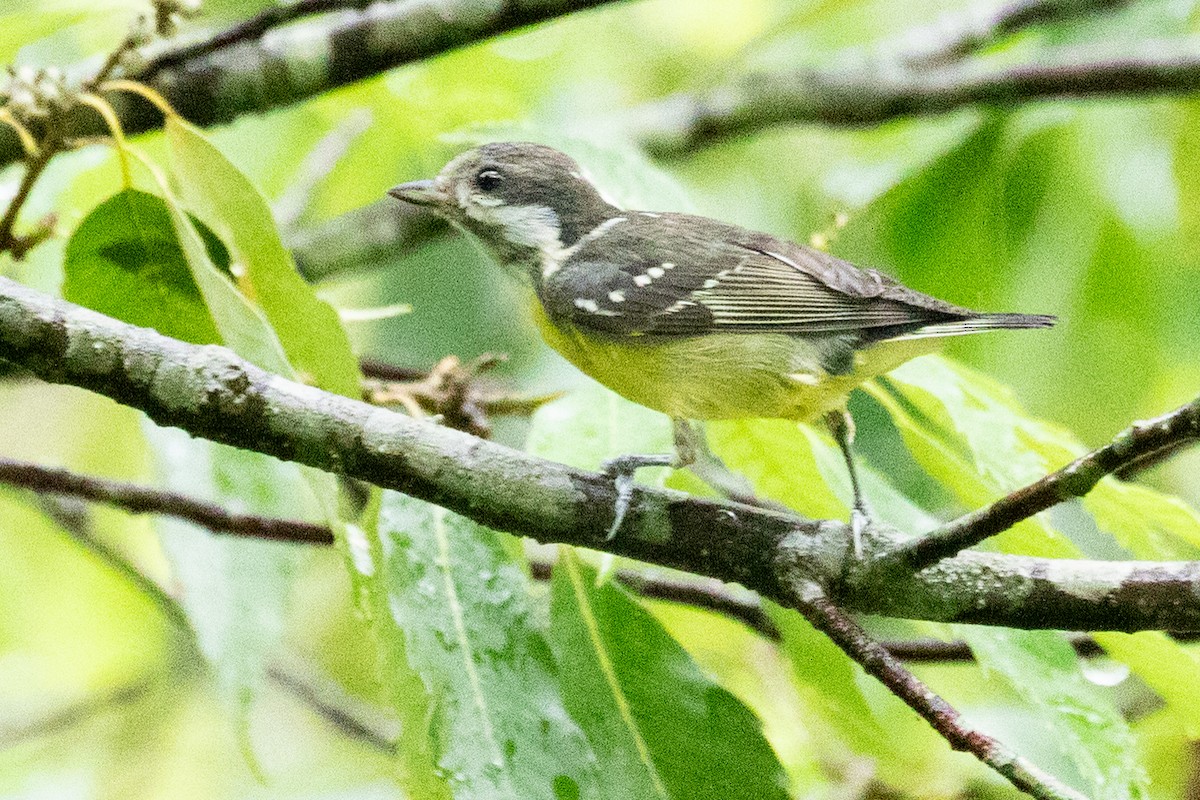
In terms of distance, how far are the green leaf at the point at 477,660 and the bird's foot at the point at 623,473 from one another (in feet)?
0.89

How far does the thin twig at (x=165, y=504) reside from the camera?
2.67m

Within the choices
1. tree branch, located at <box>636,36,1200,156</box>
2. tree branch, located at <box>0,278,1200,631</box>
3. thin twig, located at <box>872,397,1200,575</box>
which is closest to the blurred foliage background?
tree branch, located at <box>636,36,1200,156</box>

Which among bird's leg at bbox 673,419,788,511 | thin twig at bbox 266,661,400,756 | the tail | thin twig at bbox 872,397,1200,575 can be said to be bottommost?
thin twig at bbox 266,661,400,756

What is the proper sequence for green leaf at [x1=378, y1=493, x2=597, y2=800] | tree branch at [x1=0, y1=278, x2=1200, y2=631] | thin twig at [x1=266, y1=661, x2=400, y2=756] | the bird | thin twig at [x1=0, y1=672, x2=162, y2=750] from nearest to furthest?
tree branch at [x1=0, y1=278, x2=1200, y2=631]
green leaf at [x1=378, y1=493, x2=597, y2=800]
the bird
thin twig at [x1=266, y1=661, x2=400, y2=756]
thin twig at [x1=0, y1=672, x2=162, y2=750]

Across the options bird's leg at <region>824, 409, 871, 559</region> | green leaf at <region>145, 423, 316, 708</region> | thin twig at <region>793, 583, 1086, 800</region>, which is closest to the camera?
thin twig at <region>793, 583, 1086, 800</region>

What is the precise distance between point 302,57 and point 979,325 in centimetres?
165

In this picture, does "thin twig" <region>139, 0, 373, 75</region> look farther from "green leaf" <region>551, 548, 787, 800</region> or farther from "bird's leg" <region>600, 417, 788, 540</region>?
"green leaf" <region>551, 548, 787, 800</region>

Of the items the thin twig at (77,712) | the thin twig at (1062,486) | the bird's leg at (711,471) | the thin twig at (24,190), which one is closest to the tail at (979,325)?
the bird's leg at (711,471)

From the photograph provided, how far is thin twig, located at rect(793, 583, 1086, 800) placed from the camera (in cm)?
158

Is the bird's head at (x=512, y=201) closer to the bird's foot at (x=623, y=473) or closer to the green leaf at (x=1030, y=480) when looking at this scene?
the bird's foot at (x=623, y=473)

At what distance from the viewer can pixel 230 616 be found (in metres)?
2.54

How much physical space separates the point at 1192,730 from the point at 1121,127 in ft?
8.78

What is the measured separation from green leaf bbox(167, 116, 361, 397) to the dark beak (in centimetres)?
80

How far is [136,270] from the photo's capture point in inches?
95.7
